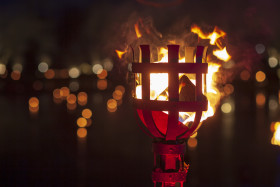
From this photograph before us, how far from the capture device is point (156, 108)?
3.08 meters

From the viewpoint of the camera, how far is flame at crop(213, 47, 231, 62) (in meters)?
3.78

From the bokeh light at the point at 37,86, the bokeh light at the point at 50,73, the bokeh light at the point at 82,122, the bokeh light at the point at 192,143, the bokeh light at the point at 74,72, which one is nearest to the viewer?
the bokeh light at the point at 192,143

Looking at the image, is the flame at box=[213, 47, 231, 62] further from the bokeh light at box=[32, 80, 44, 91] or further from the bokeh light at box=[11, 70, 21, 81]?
the bokeh light at box=[11, 70, 21, 81]

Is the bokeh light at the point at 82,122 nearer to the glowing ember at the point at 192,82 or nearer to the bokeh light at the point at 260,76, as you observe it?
the glowing ember at the point at 192,82

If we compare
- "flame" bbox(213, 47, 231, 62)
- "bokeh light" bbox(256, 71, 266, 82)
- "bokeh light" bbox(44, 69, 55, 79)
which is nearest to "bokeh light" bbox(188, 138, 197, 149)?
"flame" bbox(213, 47, 231, 62)

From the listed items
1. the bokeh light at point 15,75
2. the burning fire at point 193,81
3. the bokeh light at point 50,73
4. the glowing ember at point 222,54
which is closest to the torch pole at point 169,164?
the burning fire at point 193,81

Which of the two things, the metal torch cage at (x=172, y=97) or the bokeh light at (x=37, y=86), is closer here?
the metal torch cage at (x=172, y=97)

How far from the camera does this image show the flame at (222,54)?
12.4ft

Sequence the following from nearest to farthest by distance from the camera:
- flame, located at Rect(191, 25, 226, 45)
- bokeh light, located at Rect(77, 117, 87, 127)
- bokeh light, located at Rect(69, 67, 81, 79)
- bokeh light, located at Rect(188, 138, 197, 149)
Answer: flame, located at Rect(191, 25, 226, 45)
bokeh light, located at Rect(188, 138, 197, 149)
bokeh light, located at Rect(77, 117, 87, 127)
bokeh light, located at Rect(69, 67, 81, 79)

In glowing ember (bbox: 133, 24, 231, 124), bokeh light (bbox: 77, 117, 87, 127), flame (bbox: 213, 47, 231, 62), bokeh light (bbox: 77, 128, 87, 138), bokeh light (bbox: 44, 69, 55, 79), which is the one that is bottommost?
bokeh light (bbox: 77, 128, 87, 138)

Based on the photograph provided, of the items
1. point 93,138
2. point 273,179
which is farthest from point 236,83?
point 273,179

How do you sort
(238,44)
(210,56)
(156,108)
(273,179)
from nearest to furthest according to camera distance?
(156,108) → (210,56) → (238,44) → (273,179)

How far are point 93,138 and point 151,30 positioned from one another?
11.2 meters

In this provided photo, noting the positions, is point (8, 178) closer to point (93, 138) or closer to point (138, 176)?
point (138, 176)
